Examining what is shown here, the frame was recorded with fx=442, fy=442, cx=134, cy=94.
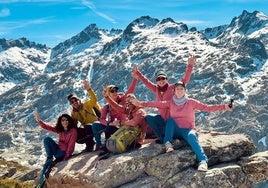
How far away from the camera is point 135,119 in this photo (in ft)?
68.7

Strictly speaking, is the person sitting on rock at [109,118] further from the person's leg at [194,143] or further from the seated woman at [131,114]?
the person's leg at [194,143]

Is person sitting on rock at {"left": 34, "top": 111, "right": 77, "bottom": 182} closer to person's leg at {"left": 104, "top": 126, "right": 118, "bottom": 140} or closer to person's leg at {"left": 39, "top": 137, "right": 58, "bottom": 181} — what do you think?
person's leg at {"left": 39, "top": 137, "right": 58, "bottom": 181}

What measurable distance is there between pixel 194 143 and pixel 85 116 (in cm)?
725

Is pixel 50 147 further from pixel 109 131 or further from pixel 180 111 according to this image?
pixel 180 111

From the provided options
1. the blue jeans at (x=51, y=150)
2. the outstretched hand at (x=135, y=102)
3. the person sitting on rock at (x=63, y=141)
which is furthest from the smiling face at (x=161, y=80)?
the blue jeans at (x=51, y=150)

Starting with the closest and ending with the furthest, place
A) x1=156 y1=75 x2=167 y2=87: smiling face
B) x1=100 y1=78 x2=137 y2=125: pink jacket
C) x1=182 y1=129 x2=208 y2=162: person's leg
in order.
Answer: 1. x1=182 y1=129 x2=208 y2=162: person's leg
2. x1=156 y1=75 x2=167 y2=87: smiling face
3. x1=100 y1=78 x2=137 y2=125: pink jacket

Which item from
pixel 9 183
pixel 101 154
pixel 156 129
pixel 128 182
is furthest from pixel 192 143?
pixel 9 183

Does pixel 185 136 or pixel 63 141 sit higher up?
A: pixel 63 141

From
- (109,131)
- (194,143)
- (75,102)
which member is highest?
(75,102)

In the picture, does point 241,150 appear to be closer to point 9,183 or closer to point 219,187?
point 219,187

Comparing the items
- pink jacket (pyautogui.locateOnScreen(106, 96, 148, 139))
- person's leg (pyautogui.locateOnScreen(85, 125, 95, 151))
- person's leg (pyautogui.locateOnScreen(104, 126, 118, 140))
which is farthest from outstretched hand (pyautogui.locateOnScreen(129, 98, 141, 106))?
person's leg (pyautogui.locateOnScreen(85, 125, 95, 151))

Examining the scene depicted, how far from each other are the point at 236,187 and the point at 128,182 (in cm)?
479

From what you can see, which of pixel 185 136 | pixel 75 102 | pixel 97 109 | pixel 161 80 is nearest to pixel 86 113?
pixel 97 109

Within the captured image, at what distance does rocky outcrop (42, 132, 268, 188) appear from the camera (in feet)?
62.8
